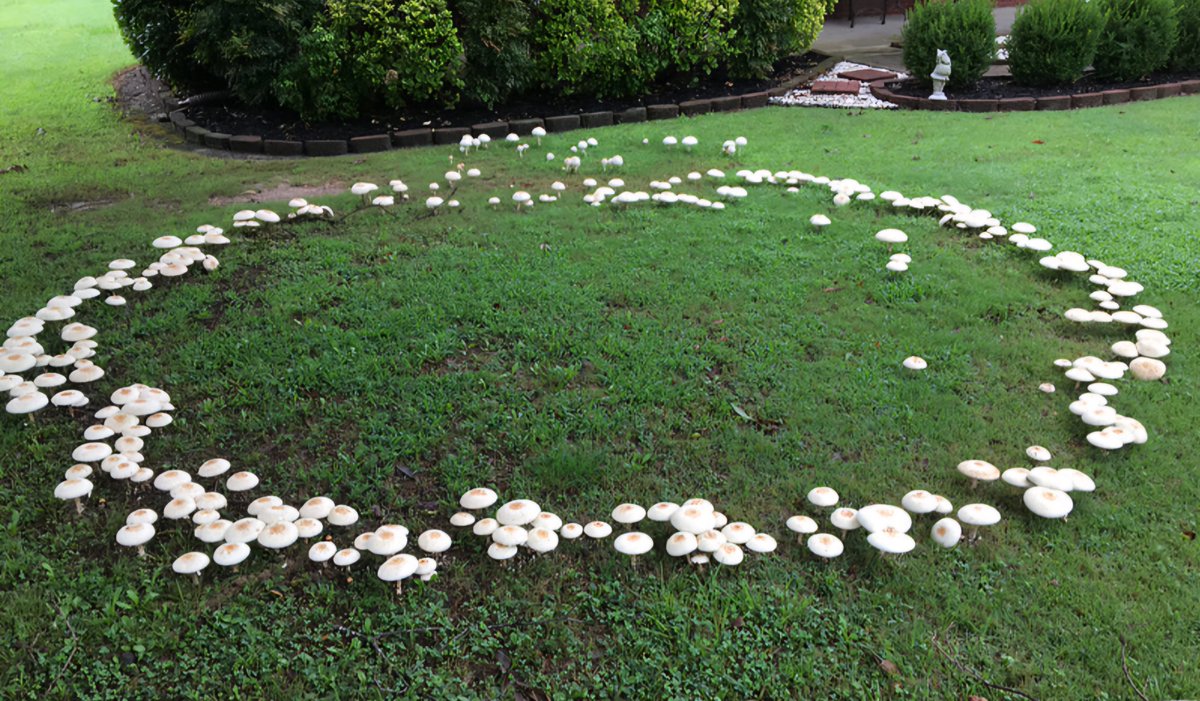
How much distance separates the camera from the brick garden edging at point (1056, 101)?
905cm

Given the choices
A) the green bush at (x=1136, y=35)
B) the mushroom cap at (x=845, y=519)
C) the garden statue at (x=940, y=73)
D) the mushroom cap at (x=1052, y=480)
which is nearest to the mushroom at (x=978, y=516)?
the mushroom cap at (x=1052, y=480)

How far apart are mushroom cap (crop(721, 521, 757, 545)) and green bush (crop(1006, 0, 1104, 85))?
890cm

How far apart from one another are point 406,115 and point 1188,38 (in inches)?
363

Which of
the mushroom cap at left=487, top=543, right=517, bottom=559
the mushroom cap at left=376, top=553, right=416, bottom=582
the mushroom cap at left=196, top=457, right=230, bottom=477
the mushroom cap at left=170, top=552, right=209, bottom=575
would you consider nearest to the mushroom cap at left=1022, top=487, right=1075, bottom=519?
the mushroom cap at left=487, top=543, right=517, bottom=559

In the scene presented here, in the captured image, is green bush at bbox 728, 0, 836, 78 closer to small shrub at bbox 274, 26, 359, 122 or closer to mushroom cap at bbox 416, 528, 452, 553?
small shrub at bbox 274, 26, 359, 122

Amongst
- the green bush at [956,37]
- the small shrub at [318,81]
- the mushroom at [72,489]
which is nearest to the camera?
the mushroom at [72,489]

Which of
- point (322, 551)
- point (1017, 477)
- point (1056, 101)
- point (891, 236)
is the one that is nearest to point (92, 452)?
point (322, 551)

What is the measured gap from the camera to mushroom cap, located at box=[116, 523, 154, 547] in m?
2.75

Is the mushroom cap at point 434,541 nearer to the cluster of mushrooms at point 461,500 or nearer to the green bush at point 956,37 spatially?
the cluster of mushrooms at point 461,500

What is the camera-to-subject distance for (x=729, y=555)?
267cm

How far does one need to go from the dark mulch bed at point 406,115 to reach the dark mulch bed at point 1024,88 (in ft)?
6.29

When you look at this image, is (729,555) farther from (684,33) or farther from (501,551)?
(684,33)

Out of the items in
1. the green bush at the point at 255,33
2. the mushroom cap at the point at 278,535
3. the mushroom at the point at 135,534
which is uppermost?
the green bush at the point at 255,33

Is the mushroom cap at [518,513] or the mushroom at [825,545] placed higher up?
the mushroom cap at [518,513]
